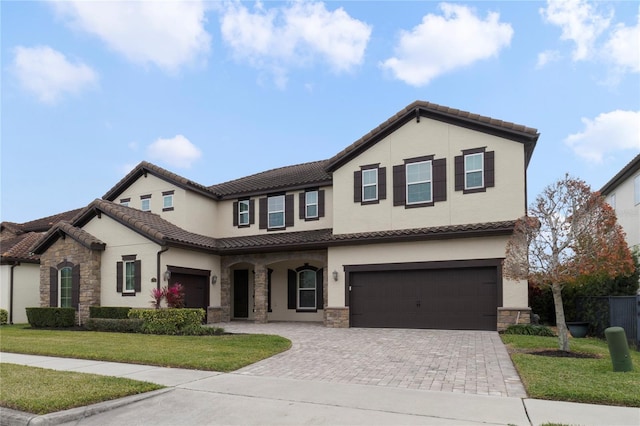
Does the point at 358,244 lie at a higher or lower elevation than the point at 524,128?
lower

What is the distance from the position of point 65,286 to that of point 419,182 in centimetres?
1586

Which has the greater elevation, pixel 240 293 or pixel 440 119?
pixel 440 119

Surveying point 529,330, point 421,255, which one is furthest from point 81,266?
point 529,330

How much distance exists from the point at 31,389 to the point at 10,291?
753 inches

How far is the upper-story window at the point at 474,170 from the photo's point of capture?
16.8 meters

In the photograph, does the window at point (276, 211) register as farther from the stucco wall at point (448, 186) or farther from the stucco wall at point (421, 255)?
the stucco wall at point (421, 255)

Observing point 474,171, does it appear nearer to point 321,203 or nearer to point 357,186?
point 357,186

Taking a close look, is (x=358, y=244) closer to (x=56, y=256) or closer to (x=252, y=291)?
(x=252, y=291)

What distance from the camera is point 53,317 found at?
19688 mm

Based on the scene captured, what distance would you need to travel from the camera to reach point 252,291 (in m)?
23.6

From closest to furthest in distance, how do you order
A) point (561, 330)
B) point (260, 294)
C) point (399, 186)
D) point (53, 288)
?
point (561, 330), point (399, 186), point (53, 288), point (260, 294)

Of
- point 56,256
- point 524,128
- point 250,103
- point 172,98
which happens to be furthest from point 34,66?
point 524,128

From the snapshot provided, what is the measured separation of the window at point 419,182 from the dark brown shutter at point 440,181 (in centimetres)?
22

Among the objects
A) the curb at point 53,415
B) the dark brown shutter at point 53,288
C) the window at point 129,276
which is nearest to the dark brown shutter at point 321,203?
the window at point 129,276
